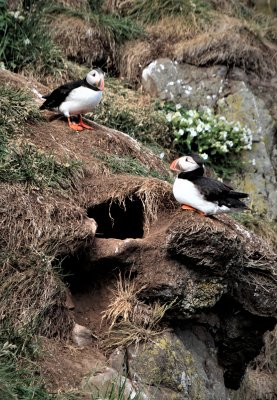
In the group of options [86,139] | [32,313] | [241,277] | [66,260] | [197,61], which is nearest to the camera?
[32,313]

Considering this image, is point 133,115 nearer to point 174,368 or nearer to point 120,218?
point 120,218

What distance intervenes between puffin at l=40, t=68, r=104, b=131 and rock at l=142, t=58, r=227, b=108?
3182 mm

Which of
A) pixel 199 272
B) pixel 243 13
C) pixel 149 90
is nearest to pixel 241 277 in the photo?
pixel 199 272

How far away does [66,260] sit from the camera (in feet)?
20.0

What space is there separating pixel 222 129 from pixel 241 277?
12.4 feet

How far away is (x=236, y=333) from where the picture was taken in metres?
6.80

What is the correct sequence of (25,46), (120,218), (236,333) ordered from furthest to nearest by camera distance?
(25,46), (236,333), (120,218)

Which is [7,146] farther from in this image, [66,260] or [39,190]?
[66,260]

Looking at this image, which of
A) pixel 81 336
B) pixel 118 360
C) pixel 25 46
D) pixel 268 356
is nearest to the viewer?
pixel 118 360

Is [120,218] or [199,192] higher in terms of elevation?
[199,192]

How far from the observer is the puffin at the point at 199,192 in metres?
5.97

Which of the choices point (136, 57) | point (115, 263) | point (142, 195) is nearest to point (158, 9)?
point (136, 57)

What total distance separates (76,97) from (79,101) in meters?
0.04

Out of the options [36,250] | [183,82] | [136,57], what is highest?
[36,250]
